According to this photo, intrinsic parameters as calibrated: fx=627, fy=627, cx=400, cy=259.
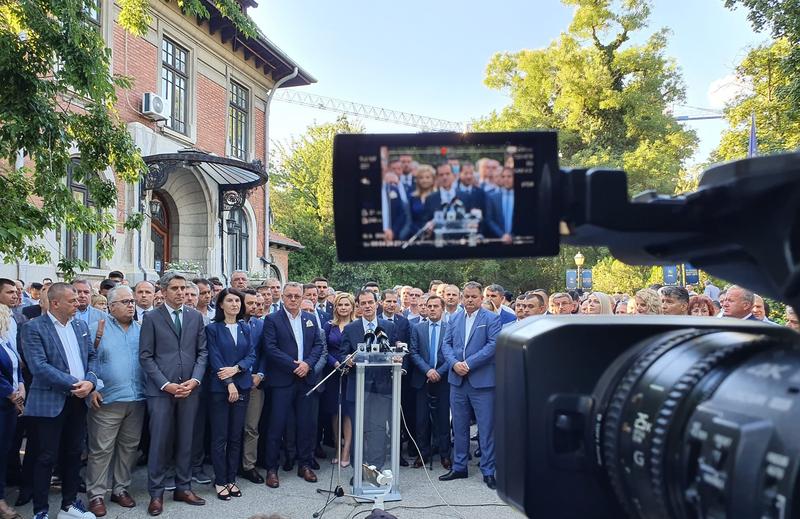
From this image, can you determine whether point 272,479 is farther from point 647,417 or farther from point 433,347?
point 647,417

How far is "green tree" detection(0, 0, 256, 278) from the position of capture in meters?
4.82

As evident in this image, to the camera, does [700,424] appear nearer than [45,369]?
Yes

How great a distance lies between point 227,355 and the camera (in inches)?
231

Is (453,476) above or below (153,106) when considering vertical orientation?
below

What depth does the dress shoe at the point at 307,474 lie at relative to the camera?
6.21 metres

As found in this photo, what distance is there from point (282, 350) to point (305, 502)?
4.83 ft

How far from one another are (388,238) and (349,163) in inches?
5.0

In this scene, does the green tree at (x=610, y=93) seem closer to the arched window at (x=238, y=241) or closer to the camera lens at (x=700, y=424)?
the arched window at (x=238, y=241)

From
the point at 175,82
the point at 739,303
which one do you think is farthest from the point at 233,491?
the point at 175,82

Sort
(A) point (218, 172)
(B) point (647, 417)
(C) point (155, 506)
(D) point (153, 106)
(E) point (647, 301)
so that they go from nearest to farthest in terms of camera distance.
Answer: (B) point (647, 417), (C) point (155, 506), (E) point (647, 301), (D) point (153, 106), (A) point (218, 172)

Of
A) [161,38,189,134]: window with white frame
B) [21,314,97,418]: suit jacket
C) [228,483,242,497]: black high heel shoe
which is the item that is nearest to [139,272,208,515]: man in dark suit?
[228,483,242,497]: black high heel shoe

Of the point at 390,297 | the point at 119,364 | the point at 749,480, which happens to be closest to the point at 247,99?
the point at 390,297

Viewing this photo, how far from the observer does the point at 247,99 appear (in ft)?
59.4

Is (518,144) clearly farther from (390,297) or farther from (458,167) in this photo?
(390,297)
